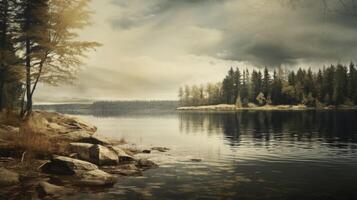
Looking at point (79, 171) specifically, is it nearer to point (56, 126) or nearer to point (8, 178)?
point (8, 178)

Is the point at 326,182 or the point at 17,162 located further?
the point at 17,162

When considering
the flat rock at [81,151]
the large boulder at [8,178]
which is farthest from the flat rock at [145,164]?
the large boulder at [8,178]

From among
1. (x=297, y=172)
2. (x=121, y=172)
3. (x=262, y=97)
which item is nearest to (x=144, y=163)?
(x=121, y=172)

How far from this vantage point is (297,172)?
21.4 metres

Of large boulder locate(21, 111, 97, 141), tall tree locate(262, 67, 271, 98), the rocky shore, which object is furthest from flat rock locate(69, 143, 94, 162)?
tall tree locate(262, 67, 271, 98)

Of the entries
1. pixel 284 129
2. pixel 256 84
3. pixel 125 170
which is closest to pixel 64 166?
pixel 125 170

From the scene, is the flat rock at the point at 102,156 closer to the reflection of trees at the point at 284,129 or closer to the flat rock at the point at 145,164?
the flat rock at the point at 145,164

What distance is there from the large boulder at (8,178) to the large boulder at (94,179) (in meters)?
2.76

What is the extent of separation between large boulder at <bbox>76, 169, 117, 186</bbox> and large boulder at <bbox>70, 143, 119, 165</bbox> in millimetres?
3630

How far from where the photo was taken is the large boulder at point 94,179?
1698 centimetres

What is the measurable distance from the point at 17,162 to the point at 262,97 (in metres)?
173

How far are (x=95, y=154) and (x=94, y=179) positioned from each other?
199 inches

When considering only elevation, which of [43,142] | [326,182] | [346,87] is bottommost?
[326,182]

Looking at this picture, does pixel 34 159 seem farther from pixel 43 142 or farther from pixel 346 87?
pixel 346 87
